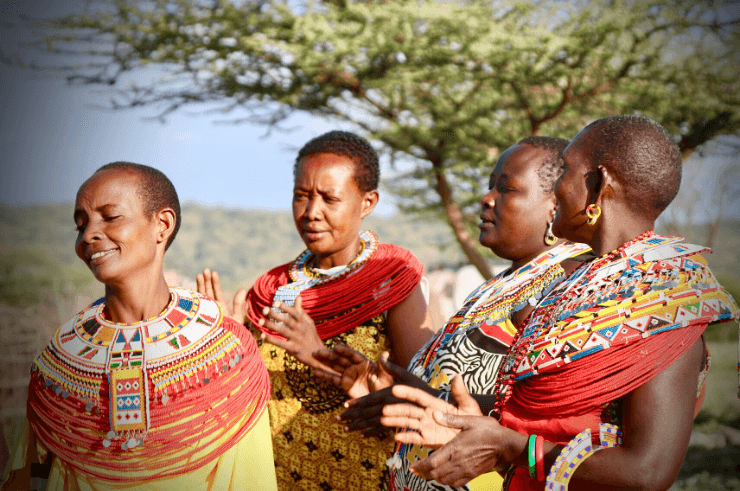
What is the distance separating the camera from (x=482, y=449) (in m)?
1.64

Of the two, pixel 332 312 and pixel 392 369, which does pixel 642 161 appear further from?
pixel 332 312

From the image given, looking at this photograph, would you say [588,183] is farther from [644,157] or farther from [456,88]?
[456,88]

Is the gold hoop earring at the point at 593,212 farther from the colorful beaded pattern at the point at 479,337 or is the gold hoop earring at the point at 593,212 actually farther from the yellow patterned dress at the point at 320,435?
the yellow patterned dress at the point at 320,435

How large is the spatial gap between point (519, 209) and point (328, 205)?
1.00 metres

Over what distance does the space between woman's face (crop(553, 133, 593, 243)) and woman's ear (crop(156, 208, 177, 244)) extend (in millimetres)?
1432

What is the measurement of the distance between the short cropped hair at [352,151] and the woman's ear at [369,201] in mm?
24

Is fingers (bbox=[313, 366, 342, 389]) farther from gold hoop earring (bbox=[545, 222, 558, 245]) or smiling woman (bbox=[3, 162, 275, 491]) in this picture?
gold hoop earring (bbox=[545, 222, 558, 245])

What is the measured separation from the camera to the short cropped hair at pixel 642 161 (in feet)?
5.78

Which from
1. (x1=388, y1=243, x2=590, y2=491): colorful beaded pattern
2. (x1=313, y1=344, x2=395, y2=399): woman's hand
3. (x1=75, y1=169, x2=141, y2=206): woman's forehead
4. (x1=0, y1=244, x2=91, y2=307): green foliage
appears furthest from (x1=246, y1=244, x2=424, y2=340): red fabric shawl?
(x1=0, y1=244, x2=91, y2=307): green foliage

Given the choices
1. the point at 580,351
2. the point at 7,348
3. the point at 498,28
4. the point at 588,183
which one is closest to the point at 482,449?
the point at 580,351

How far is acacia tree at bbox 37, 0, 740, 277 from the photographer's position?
865 centimetres

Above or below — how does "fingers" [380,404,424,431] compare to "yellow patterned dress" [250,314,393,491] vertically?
above

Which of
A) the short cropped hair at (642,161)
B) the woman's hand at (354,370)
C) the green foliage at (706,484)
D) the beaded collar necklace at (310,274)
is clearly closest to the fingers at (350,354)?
the woman's hand at (354,370)

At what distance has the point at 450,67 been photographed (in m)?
9.46
